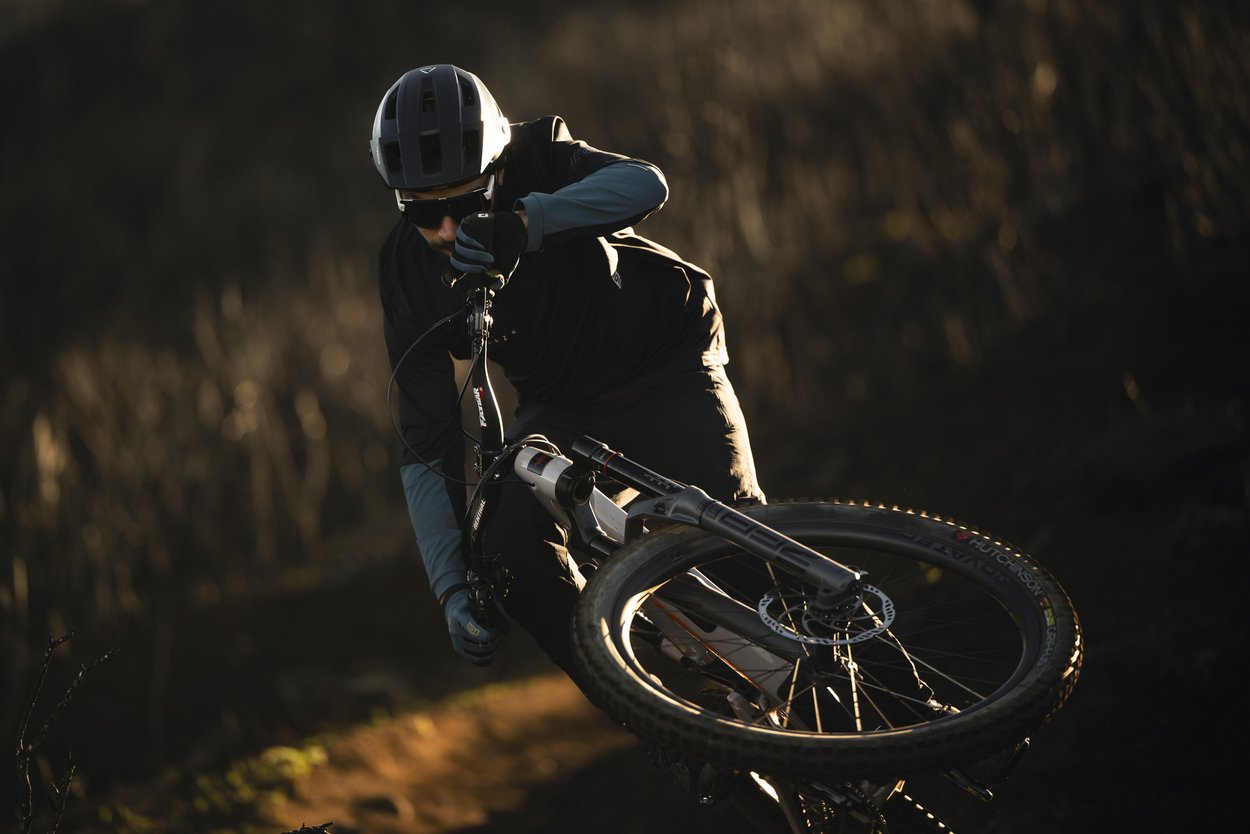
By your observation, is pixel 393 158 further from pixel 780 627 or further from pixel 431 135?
pixel 780 627

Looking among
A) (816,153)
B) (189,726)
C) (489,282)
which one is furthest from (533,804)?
(816,153)

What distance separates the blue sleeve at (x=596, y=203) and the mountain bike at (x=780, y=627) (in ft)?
0.78

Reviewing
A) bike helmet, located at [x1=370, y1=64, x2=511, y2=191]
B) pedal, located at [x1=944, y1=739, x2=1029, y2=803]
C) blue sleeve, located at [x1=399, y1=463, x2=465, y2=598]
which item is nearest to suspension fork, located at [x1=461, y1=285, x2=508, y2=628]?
blue sleeve, located at [x1=399, y1=463, x2=465, y2=598]

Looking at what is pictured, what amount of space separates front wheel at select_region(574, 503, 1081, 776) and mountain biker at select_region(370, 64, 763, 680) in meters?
0.41

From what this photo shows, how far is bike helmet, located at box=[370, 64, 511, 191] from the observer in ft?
11.5

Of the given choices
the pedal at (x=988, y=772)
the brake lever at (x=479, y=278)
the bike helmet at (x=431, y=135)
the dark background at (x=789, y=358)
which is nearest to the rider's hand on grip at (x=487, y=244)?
the brake lever at (x=479, y=278)

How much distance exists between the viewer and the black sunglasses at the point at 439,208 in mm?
3543

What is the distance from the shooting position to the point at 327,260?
484 inches

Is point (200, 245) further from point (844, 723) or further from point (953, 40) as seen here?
point (844, 723)

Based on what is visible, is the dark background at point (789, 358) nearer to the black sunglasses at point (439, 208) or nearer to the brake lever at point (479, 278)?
the brake lever at point (479, 278)

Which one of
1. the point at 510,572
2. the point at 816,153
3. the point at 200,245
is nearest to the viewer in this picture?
the point at 510,572

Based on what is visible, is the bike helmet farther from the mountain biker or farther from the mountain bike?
the mountain bike

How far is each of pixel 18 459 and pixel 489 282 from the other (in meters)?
8.06

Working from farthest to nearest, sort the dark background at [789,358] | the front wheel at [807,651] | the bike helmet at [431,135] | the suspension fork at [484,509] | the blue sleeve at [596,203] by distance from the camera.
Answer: the dark background at [789,358] → the bike helmet at [431,135] → the suspension fork at [484,509] → the blue sleeve at [596,203] → the front wheel at [807,651]
